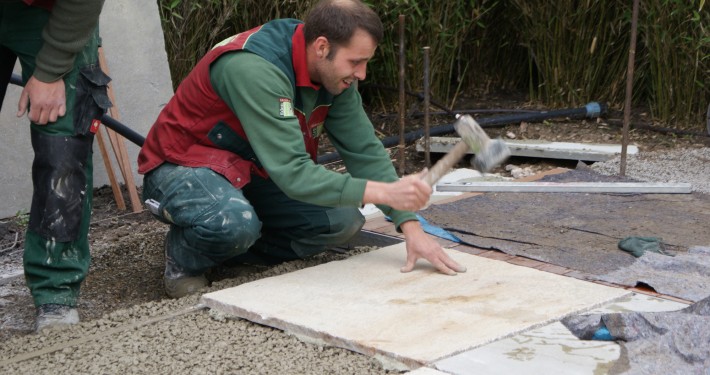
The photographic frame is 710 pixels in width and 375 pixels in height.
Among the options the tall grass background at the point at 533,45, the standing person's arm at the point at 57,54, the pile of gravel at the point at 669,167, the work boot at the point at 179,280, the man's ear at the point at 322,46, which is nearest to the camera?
the standing person's arm at the point at 57,54

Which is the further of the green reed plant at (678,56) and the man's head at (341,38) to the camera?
the green reed plant at (678,56)

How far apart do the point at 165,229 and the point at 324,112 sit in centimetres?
118

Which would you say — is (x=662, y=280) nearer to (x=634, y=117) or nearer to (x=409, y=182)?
(x=409, y=182)

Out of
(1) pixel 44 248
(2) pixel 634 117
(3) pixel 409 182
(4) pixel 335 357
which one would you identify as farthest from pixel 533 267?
(2) pixel 634 117

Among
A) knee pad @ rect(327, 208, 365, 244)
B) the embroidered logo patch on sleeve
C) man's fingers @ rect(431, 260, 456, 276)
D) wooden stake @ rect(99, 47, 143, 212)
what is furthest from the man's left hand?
wooden stake @ rect(99, 47, 143, 212)

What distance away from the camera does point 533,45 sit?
6.48 m

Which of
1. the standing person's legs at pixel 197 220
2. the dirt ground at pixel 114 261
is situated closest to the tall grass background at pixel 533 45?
the dirt ground at pixel 114 261

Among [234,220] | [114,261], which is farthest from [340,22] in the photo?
[114,261]

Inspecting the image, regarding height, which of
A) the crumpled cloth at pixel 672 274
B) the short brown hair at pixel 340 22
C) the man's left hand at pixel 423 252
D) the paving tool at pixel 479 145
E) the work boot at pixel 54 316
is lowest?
the crumpled cloth at pixel 672 274

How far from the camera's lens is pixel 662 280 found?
300cm

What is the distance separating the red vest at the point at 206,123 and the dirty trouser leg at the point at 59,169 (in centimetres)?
31

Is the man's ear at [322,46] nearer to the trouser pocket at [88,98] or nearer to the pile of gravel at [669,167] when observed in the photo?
the trouser pocket at [88,98]

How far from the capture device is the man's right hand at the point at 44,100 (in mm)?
2760

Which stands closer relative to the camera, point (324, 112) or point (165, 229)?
point (324, 112)
